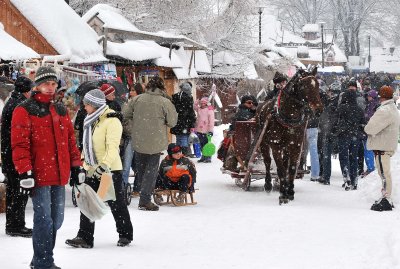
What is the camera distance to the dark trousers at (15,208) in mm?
9336

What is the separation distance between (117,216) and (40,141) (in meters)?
2.02

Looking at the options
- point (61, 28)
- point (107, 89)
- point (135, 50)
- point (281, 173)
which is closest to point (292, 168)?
point (281, 173)

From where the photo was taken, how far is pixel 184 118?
17.7 metres

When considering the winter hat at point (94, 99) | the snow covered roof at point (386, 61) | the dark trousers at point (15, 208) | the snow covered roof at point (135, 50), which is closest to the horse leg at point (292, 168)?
the dark trousers at point (15, 208)

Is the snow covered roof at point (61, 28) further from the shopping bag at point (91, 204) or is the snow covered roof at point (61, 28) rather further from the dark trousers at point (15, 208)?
the shopping bag at point (91, 204)

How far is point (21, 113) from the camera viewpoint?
6938 mm

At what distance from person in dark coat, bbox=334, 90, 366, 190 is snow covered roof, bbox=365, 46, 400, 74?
117 metres

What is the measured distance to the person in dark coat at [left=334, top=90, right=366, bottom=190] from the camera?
14.8 m

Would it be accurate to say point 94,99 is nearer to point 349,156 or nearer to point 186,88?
point 349,156

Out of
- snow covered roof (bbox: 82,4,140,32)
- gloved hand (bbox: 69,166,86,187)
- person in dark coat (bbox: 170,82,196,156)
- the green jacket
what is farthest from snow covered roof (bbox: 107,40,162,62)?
gloved hand (bbox: 69,166,86,187)

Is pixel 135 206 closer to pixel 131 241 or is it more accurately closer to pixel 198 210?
pixel 198 210

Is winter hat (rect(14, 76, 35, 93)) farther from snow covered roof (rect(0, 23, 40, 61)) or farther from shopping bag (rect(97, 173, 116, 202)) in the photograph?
snow covered roof (rect(0, 23, 40, 61))

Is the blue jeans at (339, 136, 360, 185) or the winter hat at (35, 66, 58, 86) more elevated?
the winter hat at (35, 66, 58, 86)

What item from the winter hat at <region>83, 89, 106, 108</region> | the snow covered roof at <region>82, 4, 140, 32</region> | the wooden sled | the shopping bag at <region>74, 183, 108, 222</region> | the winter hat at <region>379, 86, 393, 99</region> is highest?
the snow covered roof at <region>82, 4, 140, 32</region>
